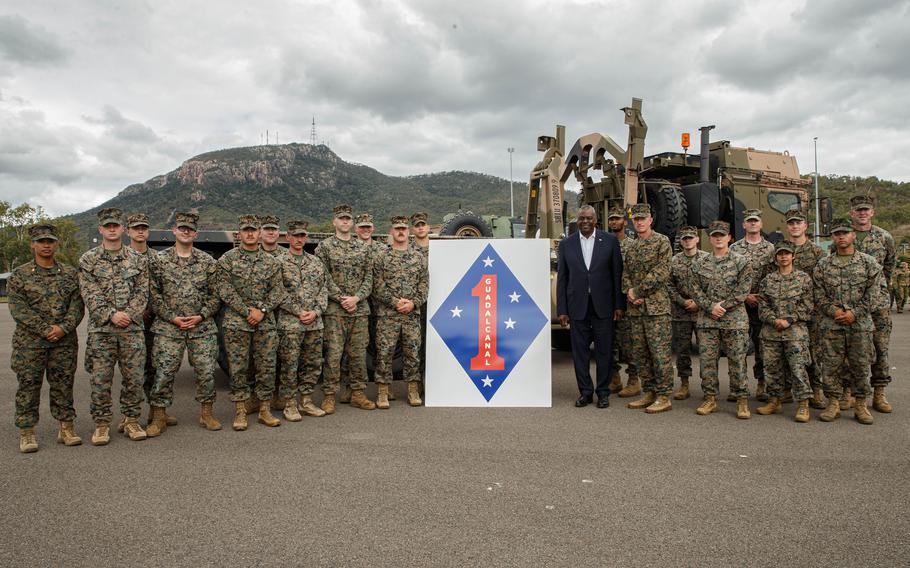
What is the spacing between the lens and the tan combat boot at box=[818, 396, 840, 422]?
16.1 ft

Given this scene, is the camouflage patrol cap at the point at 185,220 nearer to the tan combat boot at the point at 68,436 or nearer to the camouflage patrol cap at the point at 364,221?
the camouflage patrol cap at the point at 364,221

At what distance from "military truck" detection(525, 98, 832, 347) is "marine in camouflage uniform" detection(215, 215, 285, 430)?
4.73 m

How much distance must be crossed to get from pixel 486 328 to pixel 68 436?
3.46 meters

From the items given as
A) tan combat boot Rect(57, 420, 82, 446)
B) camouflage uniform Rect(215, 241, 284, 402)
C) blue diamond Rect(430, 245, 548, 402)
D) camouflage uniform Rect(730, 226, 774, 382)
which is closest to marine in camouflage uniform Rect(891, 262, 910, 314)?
camouflage uniform Rect(730, 226, 774, 382)

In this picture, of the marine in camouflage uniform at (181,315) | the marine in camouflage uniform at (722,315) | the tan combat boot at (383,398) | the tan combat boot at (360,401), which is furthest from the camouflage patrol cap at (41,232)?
the marine in camouflage uniform at (722,315)

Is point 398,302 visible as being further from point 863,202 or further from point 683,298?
point 863,202

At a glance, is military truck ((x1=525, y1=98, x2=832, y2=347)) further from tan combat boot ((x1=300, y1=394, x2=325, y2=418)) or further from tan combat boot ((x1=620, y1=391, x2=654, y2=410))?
tan combat boot ((x1=300, y1=394, x2=325, y2=418))

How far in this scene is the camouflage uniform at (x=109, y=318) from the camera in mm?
4348

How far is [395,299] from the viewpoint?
5.48 m

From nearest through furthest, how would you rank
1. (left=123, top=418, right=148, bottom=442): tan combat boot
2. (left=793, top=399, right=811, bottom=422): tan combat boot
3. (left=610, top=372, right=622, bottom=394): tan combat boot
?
(left=123, top=418, right=148, bottom=442): tan combat boot, (left=793, top=399, right=811, bottom=422): tan combat boot, (left=610, top=372, right=622, bottom=394): tan combat boot

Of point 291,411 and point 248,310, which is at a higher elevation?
point 248,310

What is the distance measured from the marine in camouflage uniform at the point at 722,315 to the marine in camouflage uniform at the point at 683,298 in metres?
0.19

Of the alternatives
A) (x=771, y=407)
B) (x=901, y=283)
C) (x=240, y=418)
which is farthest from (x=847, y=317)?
(x=901, y=283)

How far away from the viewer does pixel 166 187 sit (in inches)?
2699
